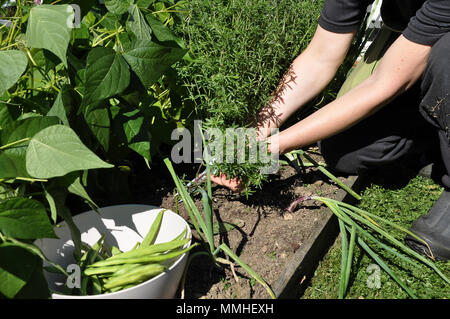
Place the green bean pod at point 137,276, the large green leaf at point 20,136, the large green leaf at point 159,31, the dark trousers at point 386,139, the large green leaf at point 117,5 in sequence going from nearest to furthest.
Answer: the large green leaf at point 20,136 < the green bean pod at point 137,276 < the large green leaf at point 117,5 < the large green leaf at point 159,31 < the dark trousers at point 386,139

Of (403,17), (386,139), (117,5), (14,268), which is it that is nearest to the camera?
(14,268)

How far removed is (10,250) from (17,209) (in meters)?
0.10

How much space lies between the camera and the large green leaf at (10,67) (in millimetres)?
1153

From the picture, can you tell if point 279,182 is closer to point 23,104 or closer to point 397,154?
point 397,154

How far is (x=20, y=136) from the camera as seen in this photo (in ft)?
3.90

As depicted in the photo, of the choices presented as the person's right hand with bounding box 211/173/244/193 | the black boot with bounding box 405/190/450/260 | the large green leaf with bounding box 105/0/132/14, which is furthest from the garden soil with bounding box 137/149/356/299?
the large green leaf with bounding box 105/0/132/14

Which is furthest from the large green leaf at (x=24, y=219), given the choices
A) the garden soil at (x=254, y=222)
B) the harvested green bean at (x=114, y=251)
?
the garden soil at (x=254, y=222)

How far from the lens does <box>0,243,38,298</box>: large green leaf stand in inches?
40.9

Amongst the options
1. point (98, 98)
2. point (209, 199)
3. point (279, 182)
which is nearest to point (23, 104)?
point (98, 98)

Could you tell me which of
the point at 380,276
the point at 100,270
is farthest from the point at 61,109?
the point at 380,276

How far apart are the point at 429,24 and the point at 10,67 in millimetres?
1466

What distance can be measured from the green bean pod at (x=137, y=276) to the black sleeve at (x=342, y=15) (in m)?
1.31

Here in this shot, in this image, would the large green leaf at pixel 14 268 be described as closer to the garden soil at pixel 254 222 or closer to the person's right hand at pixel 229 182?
the garden soil at pixel 254 222

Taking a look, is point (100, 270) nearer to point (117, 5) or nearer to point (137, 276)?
point (137, 276)
